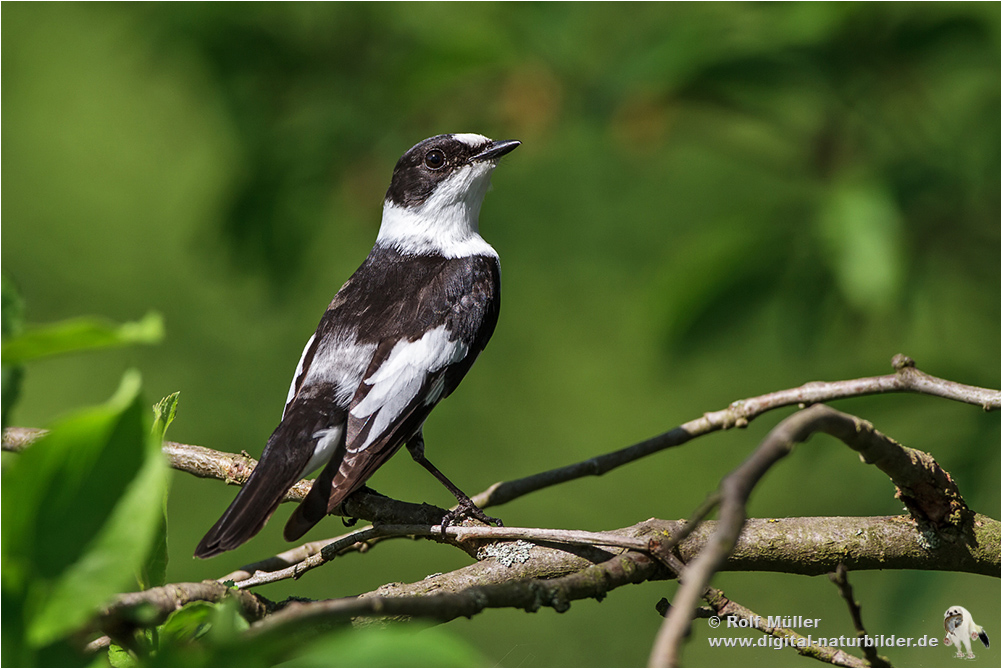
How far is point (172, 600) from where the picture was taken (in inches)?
53.1

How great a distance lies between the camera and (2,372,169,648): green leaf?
0.86 m

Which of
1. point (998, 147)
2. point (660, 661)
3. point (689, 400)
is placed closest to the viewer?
point (660, 661)

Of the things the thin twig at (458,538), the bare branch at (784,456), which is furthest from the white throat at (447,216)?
the bare branch at (784,456)

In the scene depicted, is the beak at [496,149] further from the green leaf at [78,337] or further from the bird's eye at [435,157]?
the green leaf at [78,337]

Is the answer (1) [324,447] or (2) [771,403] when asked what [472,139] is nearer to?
(1) [324,447]

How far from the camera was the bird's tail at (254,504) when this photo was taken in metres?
2.47

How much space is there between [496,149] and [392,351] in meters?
1.23

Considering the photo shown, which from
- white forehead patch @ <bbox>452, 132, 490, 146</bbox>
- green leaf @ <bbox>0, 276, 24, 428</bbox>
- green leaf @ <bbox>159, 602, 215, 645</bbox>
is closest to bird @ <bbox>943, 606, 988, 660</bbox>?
green leaf @ <bbox>159, 602, 215, 645</bbox>

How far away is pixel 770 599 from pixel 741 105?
4.97 m

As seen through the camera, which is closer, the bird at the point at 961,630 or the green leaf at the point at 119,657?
the green leaf at the point at 119,657

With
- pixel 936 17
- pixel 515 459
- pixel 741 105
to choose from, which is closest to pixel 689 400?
pixel 515 459

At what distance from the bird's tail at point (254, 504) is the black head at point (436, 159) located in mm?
Answer: 1573

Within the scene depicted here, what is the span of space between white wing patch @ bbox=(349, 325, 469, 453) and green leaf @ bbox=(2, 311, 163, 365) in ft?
6.58

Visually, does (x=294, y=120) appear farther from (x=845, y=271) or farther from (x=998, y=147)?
(x=998, y=147)
